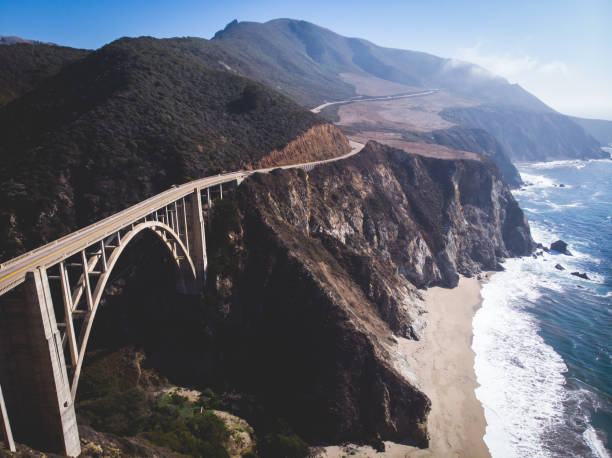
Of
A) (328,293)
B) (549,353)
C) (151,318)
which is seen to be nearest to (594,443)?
(549,353)

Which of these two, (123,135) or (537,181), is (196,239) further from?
(537,181)

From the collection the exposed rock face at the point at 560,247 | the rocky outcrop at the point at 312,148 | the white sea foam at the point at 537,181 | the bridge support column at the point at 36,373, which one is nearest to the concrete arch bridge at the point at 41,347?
the bridge support column at the point at 36,373

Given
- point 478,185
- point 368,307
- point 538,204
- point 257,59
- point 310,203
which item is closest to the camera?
point 368,307

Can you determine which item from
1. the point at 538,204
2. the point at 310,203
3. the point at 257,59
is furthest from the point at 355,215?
the point at 257,59

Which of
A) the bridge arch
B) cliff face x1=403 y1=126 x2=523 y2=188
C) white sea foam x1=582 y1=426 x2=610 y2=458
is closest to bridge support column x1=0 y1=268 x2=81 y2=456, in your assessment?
the bridge arch

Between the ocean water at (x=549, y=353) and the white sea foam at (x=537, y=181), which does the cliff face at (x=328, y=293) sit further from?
the white sea foam at (x=537, y=181)

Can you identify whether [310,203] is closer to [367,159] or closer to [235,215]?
[235,215]
